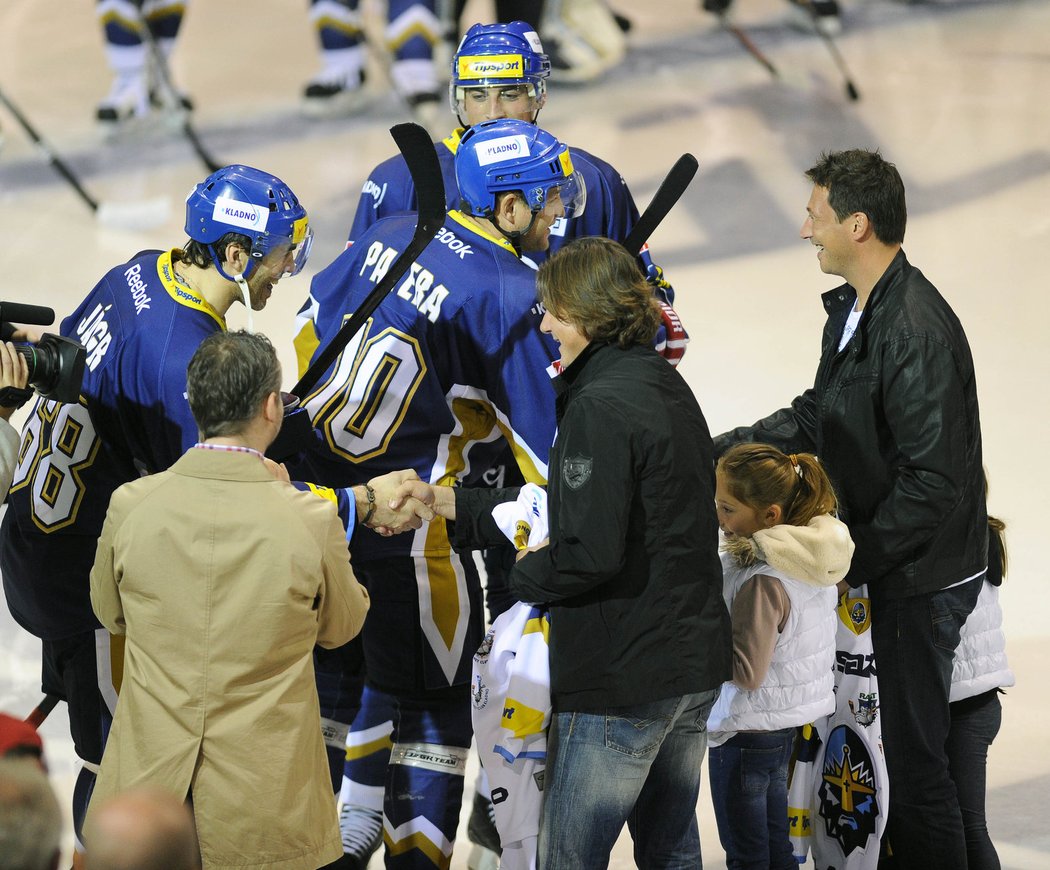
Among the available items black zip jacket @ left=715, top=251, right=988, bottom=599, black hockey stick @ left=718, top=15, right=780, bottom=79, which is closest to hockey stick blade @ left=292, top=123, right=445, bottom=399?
black zip jacket @ left=715, top=251, right=988, bottom=599

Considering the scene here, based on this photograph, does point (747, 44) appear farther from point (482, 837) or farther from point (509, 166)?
point (482, 837)

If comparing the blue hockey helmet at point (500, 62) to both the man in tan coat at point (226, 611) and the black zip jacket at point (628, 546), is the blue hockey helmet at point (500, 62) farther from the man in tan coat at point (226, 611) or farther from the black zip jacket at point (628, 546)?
the man in tan coat at point (226, 611)

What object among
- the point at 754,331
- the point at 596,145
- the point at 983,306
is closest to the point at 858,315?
the point at 754,331

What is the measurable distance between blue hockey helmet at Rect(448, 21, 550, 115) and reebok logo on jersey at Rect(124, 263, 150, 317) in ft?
3.47

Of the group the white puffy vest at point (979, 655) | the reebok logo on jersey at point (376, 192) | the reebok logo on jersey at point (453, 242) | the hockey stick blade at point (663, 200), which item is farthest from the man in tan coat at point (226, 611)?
the reebok logo on jersey at point (376, 192)

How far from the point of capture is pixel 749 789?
2.72 meters

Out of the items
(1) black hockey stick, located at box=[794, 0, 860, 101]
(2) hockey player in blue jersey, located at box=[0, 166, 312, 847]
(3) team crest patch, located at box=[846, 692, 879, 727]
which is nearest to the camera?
(2) hockey player in blue jersey, located at box=[0, 166, 312, 847]

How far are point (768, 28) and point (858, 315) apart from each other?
578cm

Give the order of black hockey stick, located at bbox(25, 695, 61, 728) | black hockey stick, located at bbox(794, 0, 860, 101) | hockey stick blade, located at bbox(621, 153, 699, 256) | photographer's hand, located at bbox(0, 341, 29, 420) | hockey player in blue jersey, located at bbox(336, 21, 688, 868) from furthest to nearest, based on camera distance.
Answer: black hockey stick, located at bbox(794, 0, 860, 101), hockey player in blue jersey, located at bbox(336, 21, 688, 868), black hockey stick, located at bbox(25, 695, 61, 728), hockey stick blade, located at bbox(621, 153, 699, 256), photographer's hand, located at bbox(0, 341, 29, 420)

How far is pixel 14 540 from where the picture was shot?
2.83 m

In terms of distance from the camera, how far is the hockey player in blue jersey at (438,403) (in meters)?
2.78

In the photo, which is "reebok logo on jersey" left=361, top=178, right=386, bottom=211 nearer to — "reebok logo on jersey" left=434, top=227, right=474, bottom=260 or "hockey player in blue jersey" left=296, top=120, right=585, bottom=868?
"hockey player in blue jersey" left=296, top=120, right=585, bottom=868

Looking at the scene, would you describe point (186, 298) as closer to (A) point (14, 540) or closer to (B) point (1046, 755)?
(A) point (14, 540)

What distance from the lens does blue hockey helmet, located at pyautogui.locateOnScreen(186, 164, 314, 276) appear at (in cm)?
274
